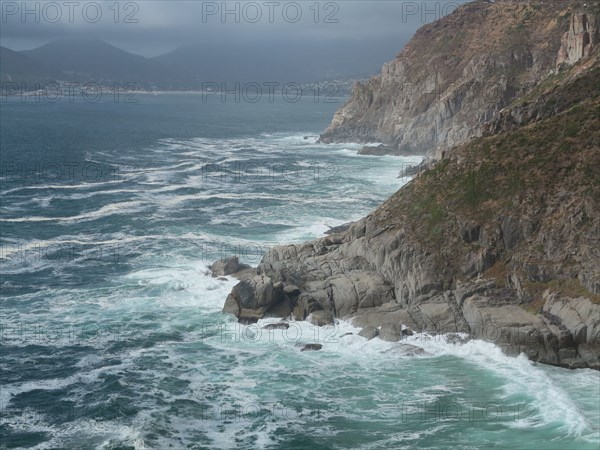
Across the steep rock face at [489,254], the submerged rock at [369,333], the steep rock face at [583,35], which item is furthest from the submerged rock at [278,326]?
the steep rock face at [583,35]

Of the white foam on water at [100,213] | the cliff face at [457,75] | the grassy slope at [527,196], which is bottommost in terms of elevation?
the white foam on water at [100,213]

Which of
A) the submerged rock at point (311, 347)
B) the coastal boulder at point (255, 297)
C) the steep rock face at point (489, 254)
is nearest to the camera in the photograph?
the steep rock face at point (489, 254)

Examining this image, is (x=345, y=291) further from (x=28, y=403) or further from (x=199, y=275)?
(x=28, y=403)

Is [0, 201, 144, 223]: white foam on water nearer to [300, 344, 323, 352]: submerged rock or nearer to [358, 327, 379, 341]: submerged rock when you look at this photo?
[300, 344, 323, 352]: submerged rock

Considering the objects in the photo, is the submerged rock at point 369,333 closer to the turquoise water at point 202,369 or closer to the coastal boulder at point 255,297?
the turquoise water at point 202,369

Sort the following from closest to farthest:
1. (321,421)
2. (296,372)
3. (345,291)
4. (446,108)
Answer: (321,421)
(296,372)
(345,291)
(446,108)

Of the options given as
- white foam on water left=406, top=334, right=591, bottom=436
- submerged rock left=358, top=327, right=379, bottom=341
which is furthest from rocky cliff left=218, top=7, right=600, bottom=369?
white foam on water left=406, top=334, right=591, bottom=436

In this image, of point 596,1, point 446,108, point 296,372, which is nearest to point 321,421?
point 296,372
